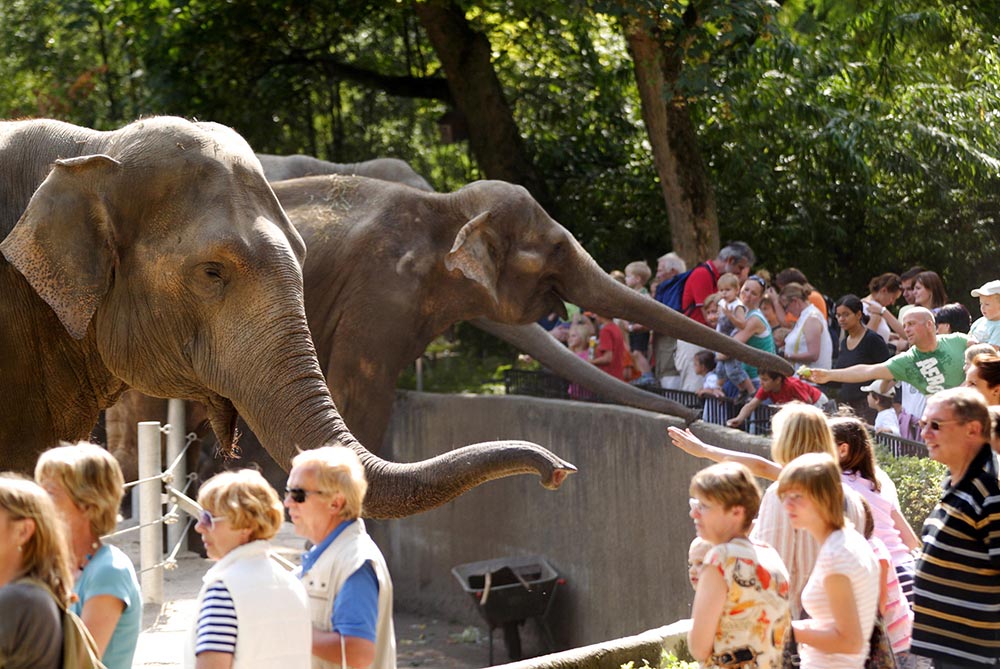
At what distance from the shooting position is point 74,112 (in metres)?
20.4

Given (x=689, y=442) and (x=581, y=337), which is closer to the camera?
(x=689, y=442)

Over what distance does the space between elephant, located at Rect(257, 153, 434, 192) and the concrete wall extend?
2089mm

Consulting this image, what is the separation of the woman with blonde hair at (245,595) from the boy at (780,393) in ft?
20.9

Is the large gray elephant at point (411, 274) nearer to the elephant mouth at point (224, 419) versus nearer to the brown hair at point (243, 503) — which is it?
the elephant mouth at point (224, 419)

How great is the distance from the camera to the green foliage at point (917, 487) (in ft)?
25.5

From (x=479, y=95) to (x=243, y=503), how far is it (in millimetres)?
13365

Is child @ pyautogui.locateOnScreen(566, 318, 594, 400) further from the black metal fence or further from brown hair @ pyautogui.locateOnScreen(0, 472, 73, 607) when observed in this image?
brown hair @ pyautogui.locateOnScreen(0, 472, 73, 607)

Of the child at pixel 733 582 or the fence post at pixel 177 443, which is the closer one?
the child at pixel 733 582

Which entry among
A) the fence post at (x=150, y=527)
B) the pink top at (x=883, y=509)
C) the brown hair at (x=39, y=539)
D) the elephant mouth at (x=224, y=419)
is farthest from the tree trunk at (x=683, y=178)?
the brown hair at (x=39, y=539)

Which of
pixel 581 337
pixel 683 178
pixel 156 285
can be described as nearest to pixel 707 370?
pixel 581 337

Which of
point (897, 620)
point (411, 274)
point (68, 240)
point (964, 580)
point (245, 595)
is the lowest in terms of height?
point (897, 620)

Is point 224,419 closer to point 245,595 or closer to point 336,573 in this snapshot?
point 336,573

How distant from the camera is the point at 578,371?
1225 cm

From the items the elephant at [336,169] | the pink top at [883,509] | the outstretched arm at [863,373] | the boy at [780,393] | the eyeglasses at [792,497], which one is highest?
the elephant at [336,169]
